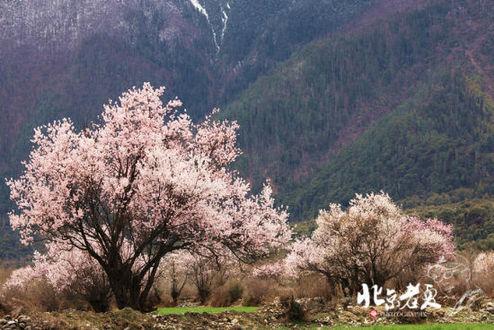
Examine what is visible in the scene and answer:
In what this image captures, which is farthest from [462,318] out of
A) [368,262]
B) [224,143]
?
[224,143]

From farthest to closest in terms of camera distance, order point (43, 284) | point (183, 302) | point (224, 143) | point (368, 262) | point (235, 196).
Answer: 1. point (183, 302)
2. point (43, 284)
3. point (368, 262)
4. point (224, 143)
5. point (235, 196)

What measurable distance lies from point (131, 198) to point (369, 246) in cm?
1883

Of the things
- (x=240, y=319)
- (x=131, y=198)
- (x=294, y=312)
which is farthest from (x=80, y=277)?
(x=294, y=312)

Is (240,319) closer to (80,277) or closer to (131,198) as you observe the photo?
(131,198)

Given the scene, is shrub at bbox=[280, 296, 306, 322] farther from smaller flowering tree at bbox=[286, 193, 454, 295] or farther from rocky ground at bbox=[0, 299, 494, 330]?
smaller flowering tree at bbox=[286, 193, 454, 295]

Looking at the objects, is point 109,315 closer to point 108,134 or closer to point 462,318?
point 108,134

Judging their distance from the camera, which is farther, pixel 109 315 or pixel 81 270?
pixel 81 270

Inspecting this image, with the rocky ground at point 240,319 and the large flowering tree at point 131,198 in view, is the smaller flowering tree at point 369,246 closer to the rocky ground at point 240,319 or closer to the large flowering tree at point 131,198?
the rocky ground at point 240,319

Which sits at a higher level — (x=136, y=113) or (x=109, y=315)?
(x=136, y=113)

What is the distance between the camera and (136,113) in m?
30.7

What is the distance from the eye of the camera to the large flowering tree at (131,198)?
2642cm

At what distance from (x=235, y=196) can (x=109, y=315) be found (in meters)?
10.8

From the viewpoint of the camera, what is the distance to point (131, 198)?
27.7 m

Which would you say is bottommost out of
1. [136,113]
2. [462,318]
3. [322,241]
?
[462,318]
